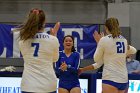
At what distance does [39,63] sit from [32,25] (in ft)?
1.22

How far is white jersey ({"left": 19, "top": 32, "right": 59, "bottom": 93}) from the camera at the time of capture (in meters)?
3.34

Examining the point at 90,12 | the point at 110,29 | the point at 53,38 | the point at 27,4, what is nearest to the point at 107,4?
the point at 90,12

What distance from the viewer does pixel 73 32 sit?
11664mm

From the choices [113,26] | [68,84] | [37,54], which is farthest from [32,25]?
[68,84]

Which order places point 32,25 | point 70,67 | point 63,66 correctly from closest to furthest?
point 32,25, point 63,66, point 70,67

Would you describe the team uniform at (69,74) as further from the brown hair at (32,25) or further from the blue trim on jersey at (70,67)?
the brown hair at (32,25)

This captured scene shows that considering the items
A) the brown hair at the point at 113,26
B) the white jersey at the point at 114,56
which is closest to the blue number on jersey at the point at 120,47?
the white jersey at the point at 114,56

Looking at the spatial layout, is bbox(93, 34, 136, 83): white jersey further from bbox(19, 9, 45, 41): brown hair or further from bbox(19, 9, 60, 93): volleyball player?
bbox(19, 9, 45, 41): brown hair

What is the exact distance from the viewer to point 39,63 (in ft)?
11.1

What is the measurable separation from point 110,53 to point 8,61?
785 cm

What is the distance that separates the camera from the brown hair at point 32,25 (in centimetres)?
334

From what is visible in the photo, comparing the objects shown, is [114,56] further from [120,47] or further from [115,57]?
[120,47]

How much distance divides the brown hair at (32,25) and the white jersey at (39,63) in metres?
0.06

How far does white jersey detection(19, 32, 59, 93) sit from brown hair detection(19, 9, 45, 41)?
2.4 inches
